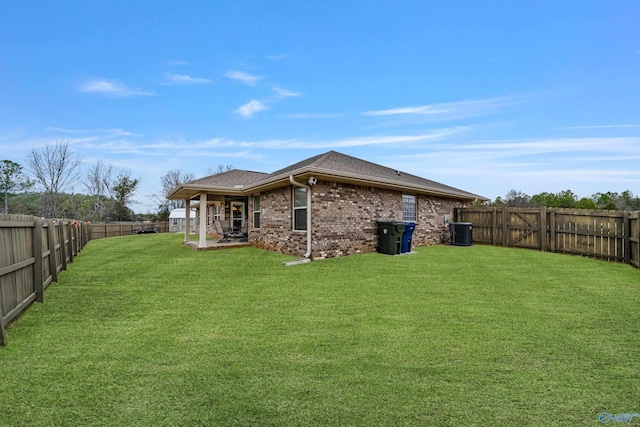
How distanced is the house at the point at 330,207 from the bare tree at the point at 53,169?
23949mm

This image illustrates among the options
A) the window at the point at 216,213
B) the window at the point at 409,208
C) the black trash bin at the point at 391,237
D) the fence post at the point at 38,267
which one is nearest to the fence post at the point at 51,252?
the fence post at the point at 38,267

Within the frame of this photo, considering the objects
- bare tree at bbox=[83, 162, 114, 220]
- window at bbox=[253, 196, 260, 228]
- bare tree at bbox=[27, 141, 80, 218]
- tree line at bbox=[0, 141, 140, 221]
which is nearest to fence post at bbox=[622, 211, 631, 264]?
window at bbox=[253, 196, 260, 228]

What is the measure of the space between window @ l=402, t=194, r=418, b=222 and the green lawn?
5.95 meters

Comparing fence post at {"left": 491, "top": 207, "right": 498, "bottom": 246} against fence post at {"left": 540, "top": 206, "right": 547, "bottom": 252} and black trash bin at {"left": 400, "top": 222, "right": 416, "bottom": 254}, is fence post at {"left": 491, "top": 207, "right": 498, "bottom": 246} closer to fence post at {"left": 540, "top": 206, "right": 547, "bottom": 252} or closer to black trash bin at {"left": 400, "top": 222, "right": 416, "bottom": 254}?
fence post at {"left": 540, "top": 206, "right": 547, "bottom": 252}

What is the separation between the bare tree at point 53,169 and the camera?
91.1 ft

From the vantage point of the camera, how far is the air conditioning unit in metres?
12.6

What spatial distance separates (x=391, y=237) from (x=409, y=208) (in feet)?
9.06

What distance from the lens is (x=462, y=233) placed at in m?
12.6

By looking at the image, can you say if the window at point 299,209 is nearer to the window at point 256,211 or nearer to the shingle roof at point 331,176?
the shingle roof at point 331,176

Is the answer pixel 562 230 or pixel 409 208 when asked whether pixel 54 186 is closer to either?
pixel 409 208

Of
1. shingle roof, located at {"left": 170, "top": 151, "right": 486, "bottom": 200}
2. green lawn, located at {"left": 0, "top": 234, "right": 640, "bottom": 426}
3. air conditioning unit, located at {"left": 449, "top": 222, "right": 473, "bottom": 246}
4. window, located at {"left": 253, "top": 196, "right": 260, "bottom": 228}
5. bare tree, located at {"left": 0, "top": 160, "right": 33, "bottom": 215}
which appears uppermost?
bare tree, located at {"left": 0, "top": 160, "right": 33, "bottom": 215}

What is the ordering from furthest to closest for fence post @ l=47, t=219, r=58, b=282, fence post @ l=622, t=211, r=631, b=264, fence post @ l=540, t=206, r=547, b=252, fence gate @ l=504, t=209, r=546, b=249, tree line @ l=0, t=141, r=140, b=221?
tree line @ l=0, t=141, r=140, b=221, fence gate @ l=504, t=209, r=546, b=249, fence post @ l=540, t=206, r=547, b=252, fence post @ l=622, t=211, r=631, b=264, fence post @ l=47, t=219, r=58, b=282

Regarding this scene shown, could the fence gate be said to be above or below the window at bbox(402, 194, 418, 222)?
below

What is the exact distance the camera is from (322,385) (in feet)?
7.73
